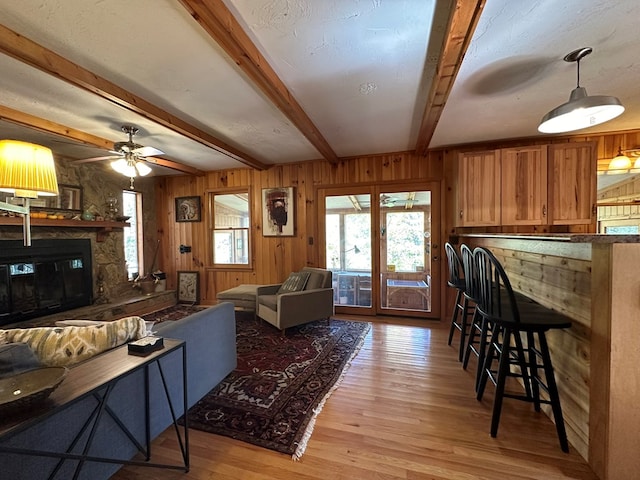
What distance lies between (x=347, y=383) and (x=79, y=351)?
1.78 meters

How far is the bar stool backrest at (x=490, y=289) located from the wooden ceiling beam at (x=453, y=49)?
1.21 metres

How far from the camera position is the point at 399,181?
156 inches

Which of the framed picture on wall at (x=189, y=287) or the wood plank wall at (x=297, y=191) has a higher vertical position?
the wood plank wall at (x=297, y=191)

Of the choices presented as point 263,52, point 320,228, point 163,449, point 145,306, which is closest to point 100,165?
point 145,306

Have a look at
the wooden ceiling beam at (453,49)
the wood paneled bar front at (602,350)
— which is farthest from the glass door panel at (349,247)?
the wood paneled bar front at (602,350)

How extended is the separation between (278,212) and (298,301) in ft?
6.01

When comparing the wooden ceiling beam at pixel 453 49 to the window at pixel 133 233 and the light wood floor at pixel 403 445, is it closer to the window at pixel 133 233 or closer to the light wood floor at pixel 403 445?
the light wood floor at pixel 403 445

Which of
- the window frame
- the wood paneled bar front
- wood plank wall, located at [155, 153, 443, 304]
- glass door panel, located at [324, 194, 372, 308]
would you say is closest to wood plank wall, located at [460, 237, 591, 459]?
the wood paneled bar front

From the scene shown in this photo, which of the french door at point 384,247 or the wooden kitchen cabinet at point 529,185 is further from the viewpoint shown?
the french door at point 384,247

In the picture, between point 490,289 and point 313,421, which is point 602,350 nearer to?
point 490,289

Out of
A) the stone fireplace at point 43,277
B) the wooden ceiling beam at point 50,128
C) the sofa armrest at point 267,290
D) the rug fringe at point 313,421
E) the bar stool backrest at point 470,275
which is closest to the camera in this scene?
the rug fringe at point 313,421

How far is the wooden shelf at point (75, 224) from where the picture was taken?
328cm

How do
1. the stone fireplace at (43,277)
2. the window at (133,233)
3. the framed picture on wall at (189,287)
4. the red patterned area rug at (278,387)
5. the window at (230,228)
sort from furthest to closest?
1. the framed picture on wall at (189,287)
2. the window at (230,228)
3. the window at (133,233)
4. the stone fireplace at (43,277)
5. the red patterned area rug at (278,387)

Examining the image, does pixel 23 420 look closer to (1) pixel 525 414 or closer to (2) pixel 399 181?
(1) pixel 525 414
